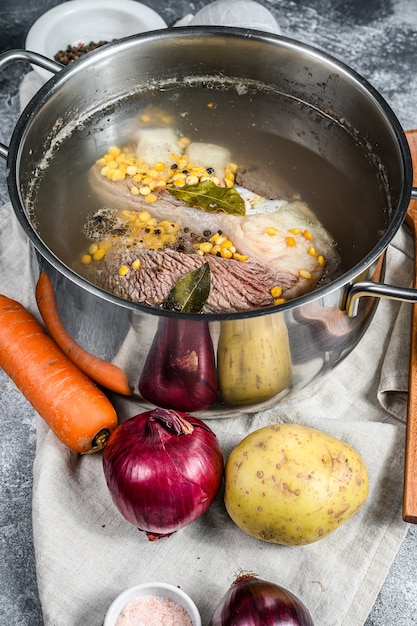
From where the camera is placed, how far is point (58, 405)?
1.53m

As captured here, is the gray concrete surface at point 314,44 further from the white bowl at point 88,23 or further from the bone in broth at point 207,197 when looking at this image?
the bone in broth at point 207,197

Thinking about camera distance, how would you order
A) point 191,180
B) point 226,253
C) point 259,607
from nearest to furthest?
1. point 259,607
2. point 226,253
3. point 191,180

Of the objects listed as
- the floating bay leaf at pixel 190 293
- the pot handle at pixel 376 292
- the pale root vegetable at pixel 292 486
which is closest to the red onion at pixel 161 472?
the pale root vegetable at pixel 292 486

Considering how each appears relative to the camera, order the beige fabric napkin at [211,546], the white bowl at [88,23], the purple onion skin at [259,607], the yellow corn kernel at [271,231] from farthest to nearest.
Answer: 1. the white bowl at [88,23]
2. the yellow corn kernel at [271,231]
3. the beige fabric napkin at [211,546]
4. the purple onion skin at [259,607]

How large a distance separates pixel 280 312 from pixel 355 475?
1.11 feet

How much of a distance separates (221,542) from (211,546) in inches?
0.8

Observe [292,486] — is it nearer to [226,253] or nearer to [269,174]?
[226,253]

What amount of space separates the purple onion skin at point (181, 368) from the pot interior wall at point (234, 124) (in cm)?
31

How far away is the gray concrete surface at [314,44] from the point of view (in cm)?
144

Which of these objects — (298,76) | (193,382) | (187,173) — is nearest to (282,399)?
(193,382)

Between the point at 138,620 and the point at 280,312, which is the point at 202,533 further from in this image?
the point at 280,312

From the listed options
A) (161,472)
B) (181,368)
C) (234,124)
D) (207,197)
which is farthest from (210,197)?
(161,472)

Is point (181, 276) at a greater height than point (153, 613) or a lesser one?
greater

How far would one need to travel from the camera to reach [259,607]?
1240 millimetres
